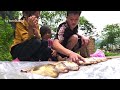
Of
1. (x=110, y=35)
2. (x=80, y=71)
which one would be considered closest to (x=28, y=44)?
(x=80, y=71)

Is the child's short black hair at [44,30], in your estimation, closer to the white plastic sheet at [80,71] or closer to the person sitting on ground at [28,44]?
the person sitting on ground at [28,44]

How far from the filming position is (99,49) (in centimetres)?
432

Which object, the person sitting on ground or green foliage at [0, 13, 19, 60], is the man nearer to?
the person sitting on ground

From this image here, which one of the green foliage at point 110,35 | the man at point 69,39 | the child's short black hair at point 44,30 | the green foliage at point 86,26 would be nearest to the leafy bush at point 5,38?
the child's short black hair at point 44,30

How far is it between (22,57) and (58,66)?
1.44ft

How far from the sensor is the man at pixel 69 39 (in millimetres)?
4305

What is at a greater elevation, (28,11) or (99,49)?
(28,11)

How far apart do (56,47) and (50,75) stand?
1.12 ft

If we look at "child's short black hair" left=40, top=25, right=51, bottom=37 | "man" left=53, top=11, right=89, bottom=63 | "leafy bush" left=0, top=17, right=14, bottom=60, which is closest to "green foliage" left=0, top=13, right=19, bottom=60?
"leafy bush" left=0, top=17, right=14, bottom=60
